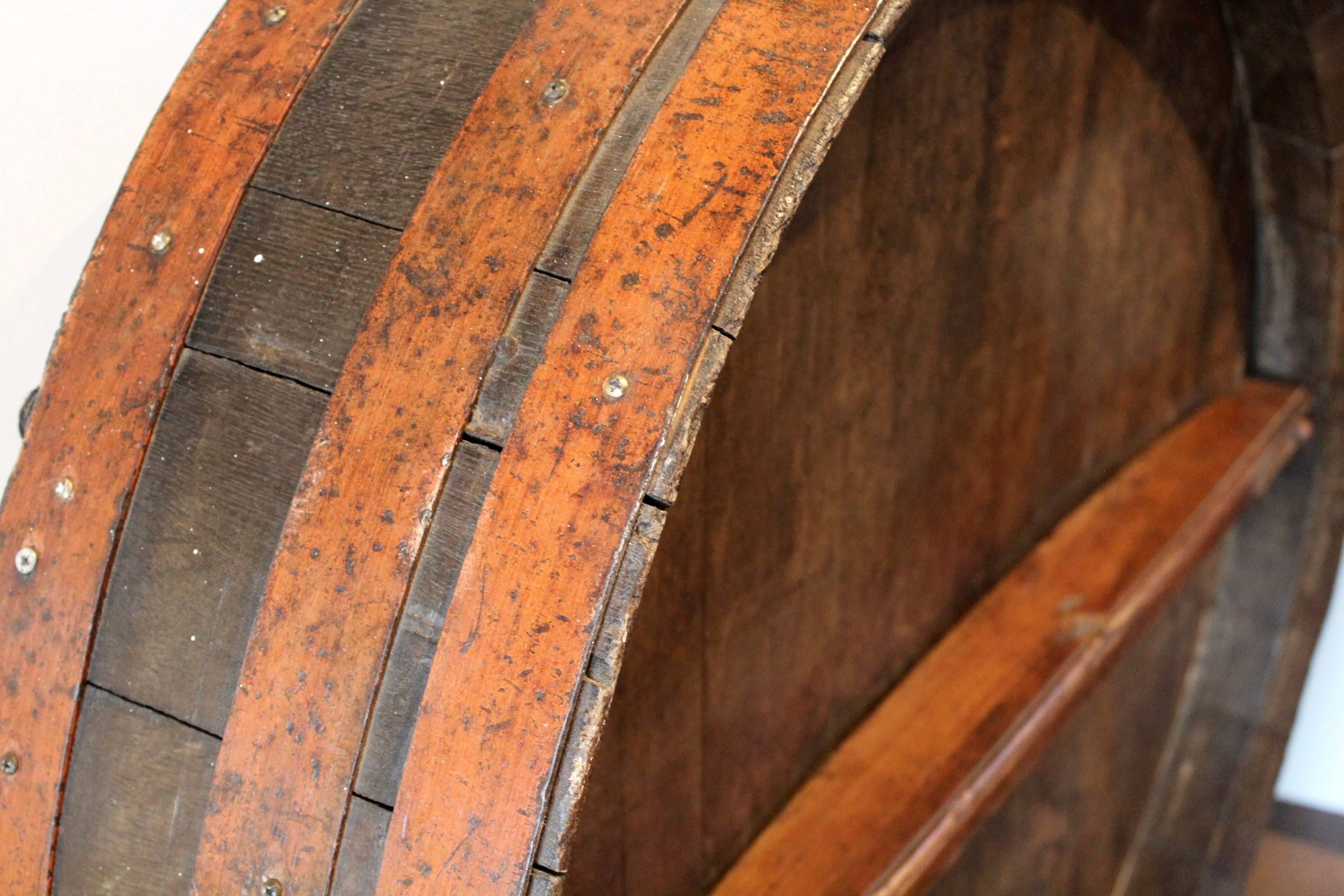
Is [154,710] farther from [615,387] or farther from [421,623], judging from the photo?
[615,387]

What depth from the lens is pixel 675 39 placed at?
0.83m

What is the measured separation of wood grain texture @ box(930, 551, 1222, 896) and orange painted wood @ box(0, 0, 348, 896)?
0.97 meters

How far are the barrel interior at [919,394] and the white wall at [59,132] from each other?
606mm

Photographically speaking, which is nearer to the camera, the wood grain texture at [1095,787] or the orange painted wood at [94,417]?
the orange painted wood at [94,417]

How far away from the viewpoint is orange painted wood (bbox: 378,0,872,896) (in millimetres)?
713

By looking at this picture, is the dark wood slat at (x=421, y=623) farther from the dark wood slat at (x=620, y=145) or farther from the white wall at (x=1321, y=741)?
the white wall at (x=1321, y=741)

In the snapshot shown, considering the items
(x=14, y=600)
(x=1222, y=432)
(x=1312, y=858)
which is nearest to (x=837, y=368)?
(x=14, y=600)

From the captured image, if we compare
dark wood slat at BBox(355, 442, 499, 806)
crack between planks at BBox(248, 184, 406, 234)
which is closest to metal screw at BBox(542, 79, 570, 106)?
crack between planks at BBox(248, 184, 406, 234)

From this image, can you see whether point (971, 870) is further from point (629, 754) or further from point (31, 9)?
point (31, 9)

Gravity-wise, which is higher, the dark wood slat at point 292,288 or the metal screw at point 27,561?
the dark wood slat at point 292,288

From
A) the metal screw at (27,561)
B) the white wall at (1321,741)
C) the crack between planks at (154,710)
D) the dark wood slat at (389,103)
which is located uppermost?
the dark wood slat at (389,103)

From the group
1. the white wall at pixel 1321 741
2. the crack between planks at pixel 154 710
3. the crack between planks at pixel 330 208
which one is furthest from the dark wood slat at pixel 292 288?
the white wall at pixel 1321 741

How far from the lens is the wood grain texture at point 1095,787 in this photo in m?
1.59

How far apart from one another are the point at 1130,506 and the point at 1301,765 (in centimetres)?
126
